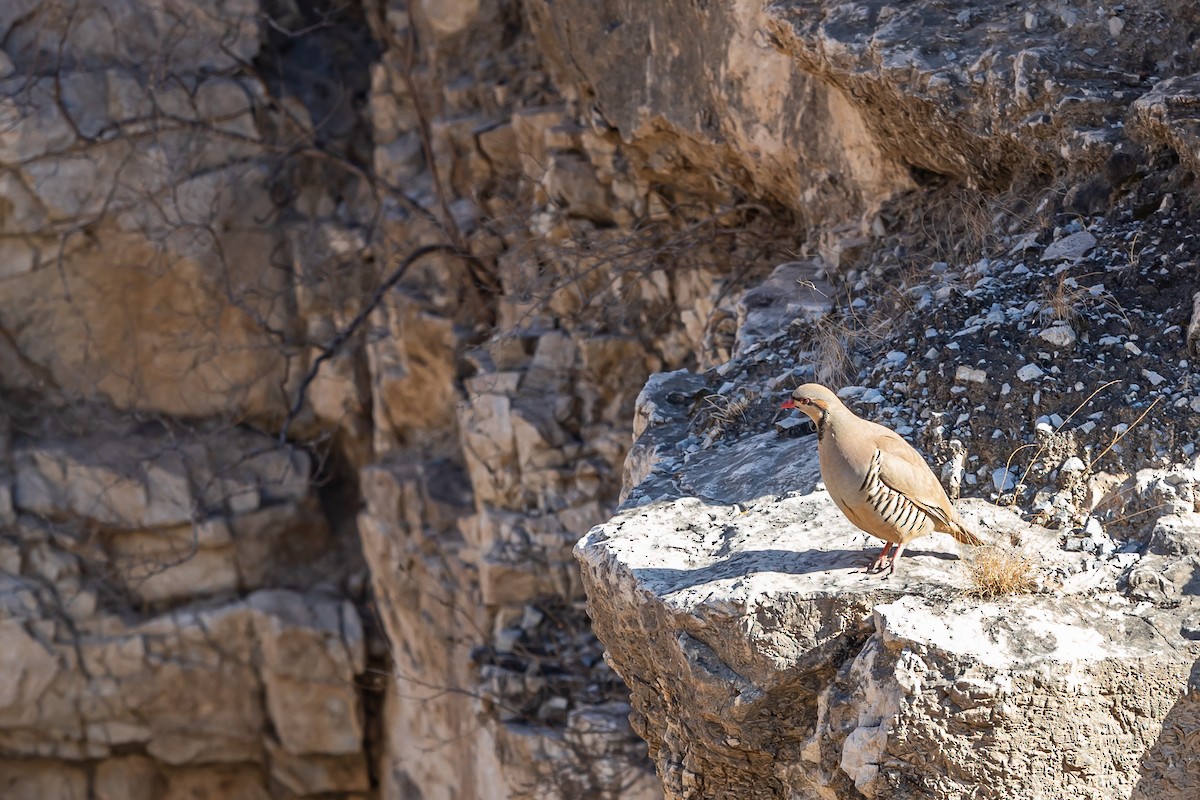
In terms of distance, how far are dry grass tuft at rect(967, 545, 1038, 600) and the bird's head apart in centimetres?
46

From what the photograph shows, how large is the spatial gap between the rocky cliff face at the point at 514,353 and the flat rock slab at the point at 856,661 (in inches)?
0.5

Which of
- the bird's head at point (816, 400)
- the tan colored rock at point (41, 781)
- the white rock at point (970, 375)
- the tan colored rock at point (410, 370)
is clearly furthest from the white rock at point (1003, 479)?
the tan colored rock at point (41, 781)

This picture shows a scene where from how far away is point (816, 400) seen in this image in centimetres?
280

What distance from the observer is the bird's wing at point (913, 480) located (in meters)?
2.64

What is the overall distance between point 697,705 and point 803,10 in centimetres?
253

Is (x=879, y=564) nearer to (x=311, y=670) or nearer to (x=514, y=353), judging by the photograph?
(x=514, y=353)

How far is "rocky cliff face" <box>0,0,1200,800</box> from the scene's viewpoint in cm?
296

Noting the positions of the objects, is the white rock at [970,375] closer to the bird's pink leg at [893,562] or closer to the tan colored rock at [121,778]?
the bird's pink leg at [893,562]

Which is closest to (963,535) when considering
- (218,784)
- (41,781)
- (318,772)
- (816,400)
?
(816,400)

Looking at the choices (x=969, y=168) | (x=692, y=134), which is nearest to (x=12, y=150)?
(x=692, y=134)

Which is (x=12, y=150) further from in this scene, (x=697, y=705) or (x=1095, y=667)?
(x=1095, y=667)

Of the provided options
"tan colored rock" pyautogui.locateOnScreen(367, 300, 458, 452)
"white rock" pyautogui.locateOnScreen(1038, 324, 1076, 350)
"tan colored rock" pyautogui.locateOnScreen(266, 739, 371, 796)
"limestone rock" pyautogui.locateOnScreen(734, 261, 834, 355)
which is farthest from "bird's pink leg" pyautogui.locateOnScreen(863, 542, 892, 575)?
"tan colored rock" pyautogui.locateOnScreen(266, 739, 371, 796)

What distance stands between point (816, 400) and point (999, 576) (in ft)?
1.82

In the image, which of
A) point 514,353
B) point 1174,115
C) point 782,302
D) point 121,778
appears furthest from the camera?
point 121,778
